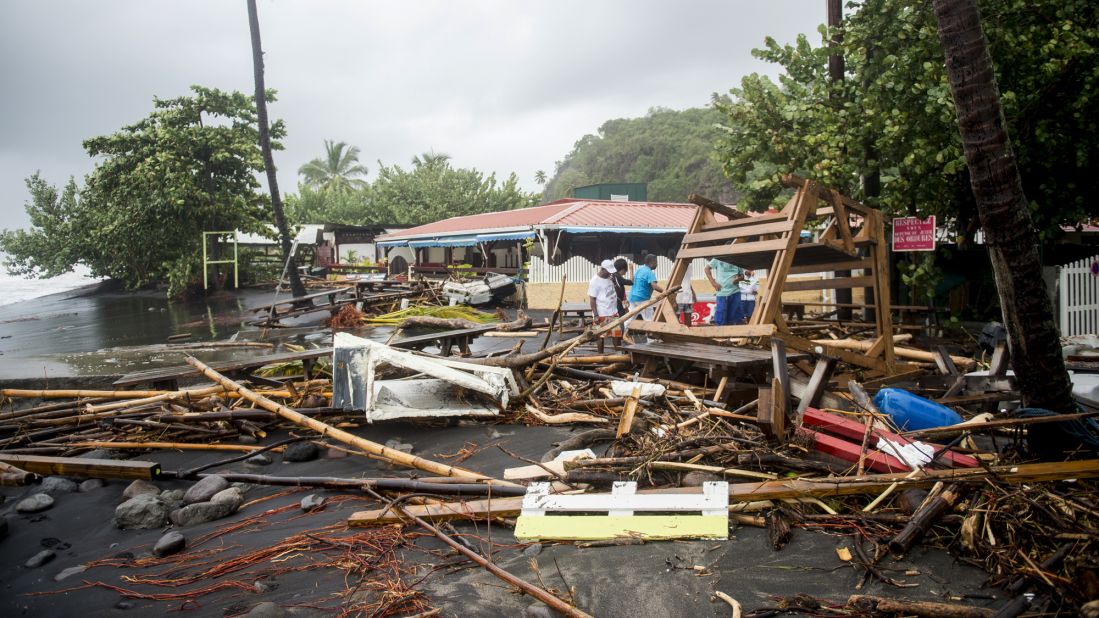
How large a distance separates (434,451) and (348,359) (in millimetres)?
1213

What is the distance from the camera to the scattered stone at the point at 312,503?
4785 millimetres

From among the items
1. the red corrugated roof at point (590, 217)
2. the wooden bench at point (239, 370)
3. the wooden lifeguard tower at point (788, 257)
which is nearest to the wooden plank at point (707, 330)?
the wooden lifeguard tower at point (788, 257)

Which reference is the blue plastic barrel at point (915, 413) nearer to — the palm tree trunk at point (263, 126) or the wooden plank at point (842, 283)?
the wooden plank at point (842, 283)

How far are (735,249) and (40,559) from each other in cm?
589

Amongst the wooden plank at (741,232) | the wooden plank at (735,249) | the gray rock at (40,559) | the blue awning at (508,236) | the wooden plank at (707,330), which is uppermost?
the blue awning at (508,236)

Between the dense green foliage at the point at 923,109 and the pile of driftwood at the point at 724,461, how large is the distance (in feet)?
10.7

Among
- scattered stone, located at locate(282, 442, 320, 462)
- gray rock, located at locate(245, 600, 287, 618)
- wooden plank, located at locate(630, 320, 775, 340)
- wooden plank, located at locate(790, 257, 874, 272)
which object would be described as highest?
wooden plank, located at locate(790, 257, 874, 272)

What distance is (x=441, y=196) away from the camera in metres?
44.7

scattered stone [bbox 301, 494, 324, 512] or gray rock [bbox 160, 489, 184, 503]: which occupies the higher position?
scattered stone [bbox 301, 494, 324, 512]

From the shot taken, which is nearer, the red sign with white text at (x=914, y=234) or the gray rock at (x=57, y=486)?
the gray rock at (x=57, y=486)

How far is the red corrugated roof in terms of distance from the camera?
21.0 meters

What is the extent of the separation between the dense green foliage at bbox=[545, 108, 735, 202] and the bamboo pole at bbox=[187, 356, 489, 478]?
121 ft

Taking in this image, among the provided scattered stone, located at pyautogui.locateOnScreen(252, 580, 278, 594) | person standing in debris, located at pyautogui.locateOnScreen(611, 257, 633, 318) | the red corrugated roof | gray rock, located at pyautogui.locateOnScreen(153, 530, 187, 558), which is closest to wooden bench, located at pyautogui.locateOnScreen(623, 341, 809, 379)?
person standing in debris, located at pyautogui.locateOnScreen(611, 257, 633, 318)

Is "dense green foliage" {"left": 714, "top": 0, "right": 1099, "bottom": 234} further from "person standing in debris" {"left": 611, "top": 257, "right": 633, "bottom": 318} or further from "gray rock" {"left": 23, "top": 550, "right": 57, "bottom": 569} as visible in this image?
"gray rock" {"left": 23, "top": 550, "right": 57, "bottom": 569}
